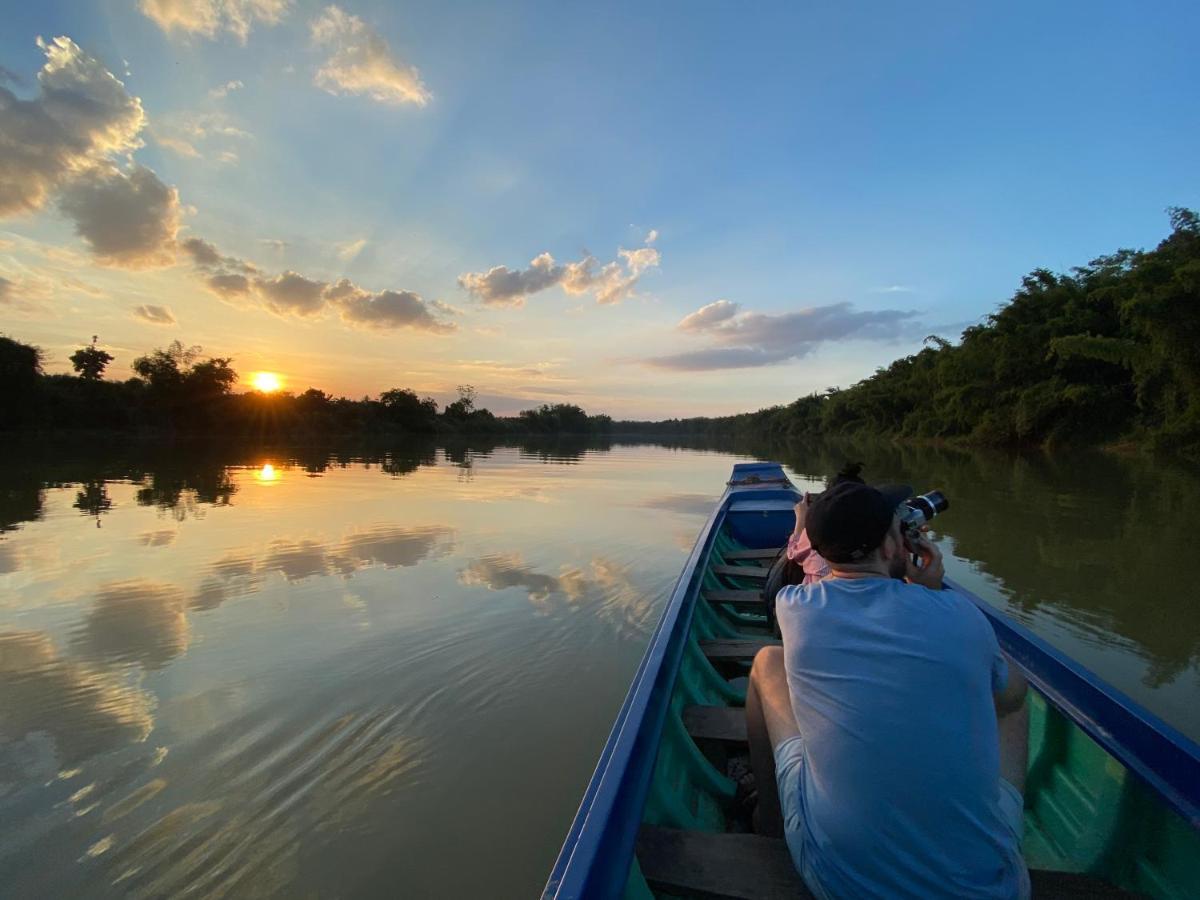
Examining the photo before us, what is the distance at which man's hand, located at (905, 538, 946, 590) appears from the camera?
1938 millimetres

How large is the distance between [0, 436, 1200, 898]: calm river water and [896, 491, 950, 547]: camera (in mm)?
1709

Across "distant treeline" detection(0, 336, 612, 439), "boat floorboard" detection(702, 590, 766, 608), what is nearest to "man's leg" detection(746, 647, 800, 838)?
"boat floorboard" detection(702, 590, 766, 608)

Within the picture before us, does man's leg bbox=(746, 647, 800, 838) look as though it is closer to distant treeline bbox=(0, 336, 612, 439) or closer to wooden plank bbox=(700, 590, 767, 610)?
wooden plank bbox=(700, 590, 767, 610)

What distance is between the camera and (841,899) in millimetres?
1229

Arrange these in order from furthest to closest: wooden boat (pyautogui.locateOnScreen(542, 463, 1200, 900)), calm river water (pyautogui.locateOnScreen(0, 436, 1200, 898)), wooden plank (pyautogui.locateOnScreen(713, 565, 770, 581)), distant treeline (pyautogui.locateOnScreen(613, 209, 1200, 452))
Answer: distant treeline (pyautogui.locateOnScreen(613, 209, 1200, 452)) < wooden plank (pyautogui.locateOnScreen(713, 565, 770, 581)) < calm river water (pyautogui.locateOnScreen(0, 436, 1200, 898)) < wooden boat (pyautogui.locateOnScreen(542, 463, 1200, 900))

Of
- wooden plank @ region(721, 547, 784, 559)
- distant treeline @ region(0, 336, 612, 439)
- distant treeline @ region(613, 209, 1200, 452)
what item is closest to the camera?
wooden plank @ region(721, 547, 784, 559)

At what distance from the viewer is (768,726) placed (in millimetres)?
1671

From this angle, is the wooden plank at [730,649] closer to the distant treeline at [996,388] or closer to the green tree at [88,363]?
the distant treeline at [996,388]

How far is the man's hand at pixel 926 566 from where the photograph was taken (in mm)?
1938

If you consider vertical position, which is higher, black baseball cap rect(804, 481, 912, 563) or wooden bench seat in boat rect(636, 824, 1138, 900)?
black baseball cap rect(804, 481, 912, 563)

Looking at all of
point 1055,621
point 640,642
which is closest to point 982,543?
point 1055,621

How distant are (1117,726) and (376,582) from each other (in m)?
5.16

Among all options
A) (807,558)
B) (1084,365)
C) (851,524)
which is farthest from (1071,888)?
(1084,365)

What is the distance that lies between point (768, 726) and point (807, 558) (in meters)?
1.01
